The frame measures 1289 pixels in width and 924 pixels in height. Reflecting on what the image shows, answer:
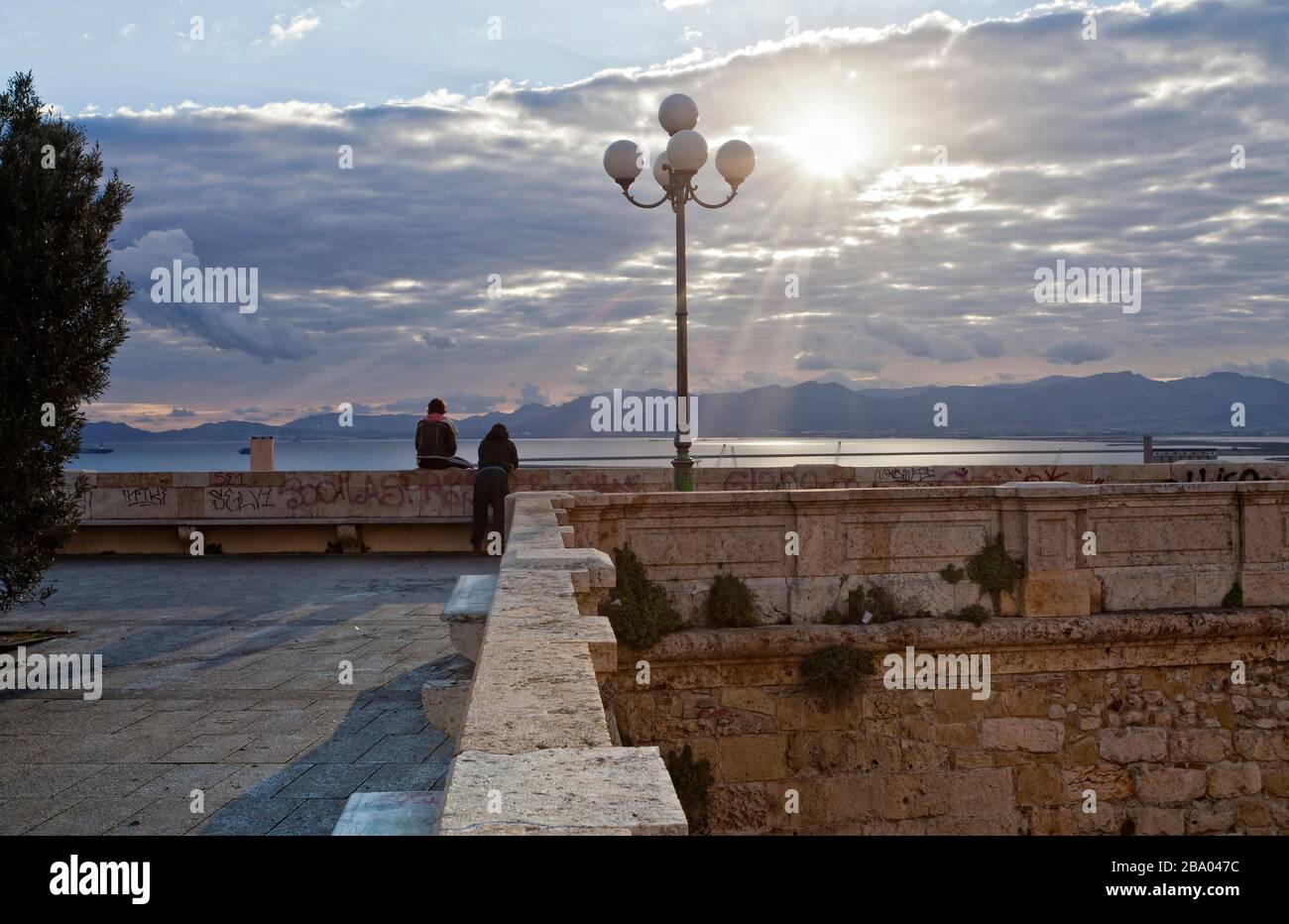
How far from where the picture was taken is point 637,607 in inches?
316

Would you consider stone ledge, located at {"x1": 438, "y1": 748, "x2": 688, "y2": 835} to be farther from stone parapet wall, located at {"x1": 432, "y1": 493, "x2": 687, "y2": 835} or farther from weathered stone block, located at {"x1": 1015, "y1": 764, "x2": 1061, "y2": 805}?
weathered stone block, located at {"x1": 1015, "y1": 764, "x2": 1061, "y2": 805}

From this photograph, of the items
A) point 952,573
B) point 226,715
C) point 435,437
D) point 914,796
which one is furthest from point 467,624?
point 435,437

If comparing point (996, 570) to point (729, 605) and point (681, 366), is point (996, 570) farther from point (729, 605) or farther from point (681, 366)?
point (681, 366)

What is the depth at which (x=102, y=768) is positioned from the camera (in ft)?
17.5

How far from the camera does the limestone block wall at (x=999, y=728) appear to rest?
8188 millimetres

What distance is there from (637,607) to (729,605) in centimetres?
81

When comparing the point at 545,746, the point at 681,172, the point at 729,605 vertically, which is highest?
the point at 681,172

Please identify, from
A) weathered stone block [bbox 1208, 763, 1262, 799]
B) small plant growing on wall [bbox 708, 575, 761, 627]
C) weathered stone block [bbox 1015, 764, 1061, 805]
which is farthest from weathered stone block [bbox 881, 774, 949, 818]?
weathered stone block [bbox 1208, 763, 1262, 799]

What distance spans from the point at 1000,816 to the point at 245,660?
6.47 metres

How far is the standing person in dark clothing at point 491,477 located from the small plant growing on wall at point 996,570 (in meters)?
6.52

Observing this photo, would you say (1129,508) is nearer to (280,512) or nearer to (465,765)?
(465,765)
